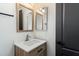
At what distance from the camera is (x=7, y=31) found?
1034 millimetres

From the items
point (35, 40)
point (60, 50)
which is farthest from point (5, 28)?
point (60, 50)

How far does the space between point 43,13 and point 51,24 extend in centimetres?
14

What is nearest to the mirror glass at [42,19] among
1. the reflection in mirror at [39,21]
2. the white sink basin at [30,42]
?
the reflection in mirror at [39,21]

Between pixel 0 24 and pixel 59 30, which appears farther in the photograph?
pixel 59 30

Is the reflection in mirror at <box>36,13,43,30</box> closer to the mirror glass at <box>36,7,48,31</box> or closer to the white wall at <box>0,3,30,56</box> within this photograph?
the mirror glass at <box>36,7,48,31</box>

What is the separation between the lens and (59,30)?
1.12 m

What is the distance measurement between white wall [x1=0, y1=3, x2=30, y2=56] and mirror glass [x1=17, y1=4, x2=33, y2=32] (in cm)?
4

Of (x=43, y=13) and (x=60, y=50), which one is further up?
(x=43, y=13)

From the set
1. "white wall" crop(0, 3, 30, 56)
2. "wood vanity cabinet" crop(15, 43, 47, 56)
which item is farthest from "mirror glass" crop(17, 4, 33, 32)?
"wood vanity cabinet" crop(15, 43, 47, 56)

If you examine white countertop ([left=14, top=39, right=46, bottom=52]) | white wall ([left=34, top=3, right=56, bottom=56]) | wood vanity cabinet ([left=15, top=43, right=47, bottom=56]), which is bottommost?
wood vanity cabinet ([left=15, top=43, right=47, bottom=56])

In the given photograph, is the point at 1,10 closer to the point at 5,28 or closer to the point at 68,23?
the point at 5,28

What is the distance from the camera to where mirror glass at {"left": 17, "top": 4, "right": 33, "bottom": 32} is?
1.06 m

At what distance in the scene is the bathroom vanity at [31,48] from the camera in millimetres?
1044

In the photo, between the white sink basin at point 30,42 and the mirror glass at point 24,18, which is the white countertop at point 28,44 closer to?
the white sink basin at point 30,42
